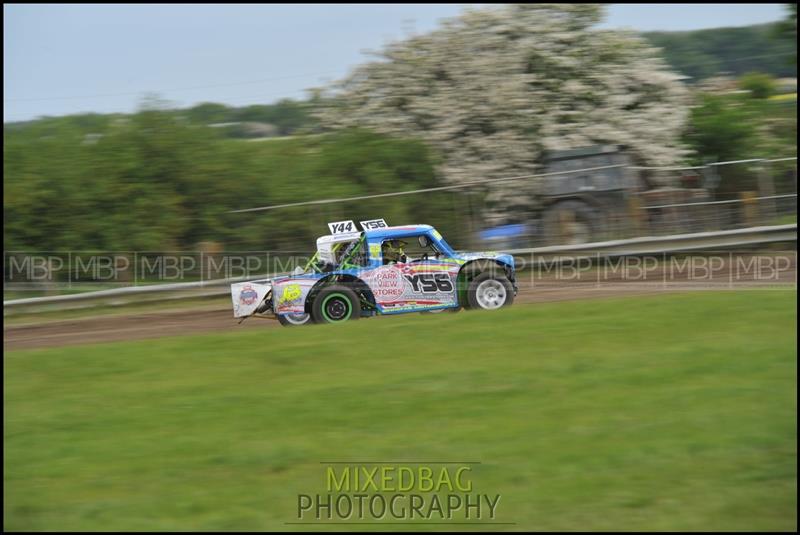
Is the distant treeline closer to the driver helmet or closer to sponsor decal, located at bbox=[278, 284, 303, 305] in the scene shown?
the driver helmet

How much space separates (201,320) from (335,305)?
2.88m

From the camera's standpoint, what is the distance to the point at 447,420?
7.19 metres

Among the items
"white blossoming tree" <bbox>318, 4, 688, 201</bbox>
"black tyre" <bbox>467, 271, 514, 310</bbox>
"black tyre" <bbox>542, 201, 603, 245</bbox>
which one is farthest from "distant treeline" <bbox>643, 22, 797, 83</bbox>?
"black tyre" <bbox>467, 271, 514, 310</bbox>

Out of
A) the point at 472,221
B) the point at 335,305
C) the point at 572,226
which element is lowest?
the point at 335,305

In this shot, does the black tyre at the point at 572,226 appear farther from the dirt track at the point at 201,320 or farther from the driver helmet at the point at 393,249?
the driver helmet at the point at 393,249

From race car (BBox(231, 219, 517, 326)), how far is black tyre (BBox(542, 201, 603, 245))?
11.8 feet

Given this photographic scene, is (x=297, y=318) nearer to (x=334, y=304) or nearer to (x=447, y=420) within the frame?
(x=334, y=304)

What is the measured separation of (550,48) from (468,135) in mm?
2716

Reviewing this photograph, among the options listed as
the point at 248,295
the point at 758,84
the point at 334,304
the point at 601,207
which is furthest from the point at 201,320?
the point at 758,84

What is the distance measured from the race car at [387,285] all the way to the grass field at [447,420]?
2121 millimetres

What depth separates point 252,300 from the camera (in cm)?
1276

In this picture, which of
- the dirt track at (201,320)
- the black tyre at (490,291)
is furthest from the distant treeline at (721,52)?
the black tyre at (490,291)

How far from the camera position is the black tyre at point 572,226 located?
16188 mm

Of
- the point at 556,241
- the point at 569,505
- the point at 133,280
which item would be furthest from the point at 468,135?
Answer: the point at 569,505
